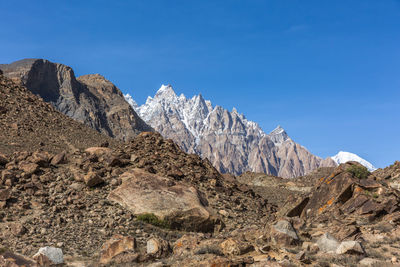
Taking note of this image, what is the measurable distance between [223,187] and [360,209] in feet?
42.1

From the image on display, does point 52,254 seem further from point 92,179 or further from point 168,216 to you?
point 92,179

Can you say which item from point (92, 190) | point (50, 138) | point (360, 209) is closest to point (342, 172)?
point (360, 209)

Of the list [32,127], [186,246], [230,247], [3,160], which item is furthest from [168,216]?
[32,127]

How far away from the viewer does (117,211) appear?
21.5 m

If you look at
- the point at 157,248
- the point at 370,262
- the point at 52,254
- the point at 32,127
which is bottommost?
the point at 52,254

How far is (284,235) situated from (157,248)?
5.72 m

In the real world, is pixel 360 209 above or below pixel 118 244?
above

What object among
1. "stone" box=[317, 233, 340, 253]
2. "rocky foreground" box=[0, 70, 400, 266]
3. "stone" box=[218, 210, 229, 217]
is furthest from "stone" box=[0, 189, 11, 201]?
"stone" box=[317, 233, 340, 253]

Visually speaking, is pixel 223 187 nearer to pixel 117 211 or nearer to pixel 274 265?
pixel 117 211

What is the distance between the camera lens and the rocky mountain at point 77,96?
13975 cm

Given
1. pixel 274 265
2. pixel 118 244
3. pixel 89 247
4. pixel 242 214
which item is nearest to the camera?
pixel 274 265

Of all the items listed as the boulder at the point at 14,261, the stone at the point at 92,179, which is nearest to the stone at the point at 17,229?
the boulder at the point at 14,261

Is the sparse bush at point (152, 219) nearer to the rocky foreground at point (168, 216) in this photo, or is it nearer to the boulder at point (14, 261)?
the rocky foreground at point (168, 216)

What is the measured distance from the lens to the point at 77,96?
154 m
